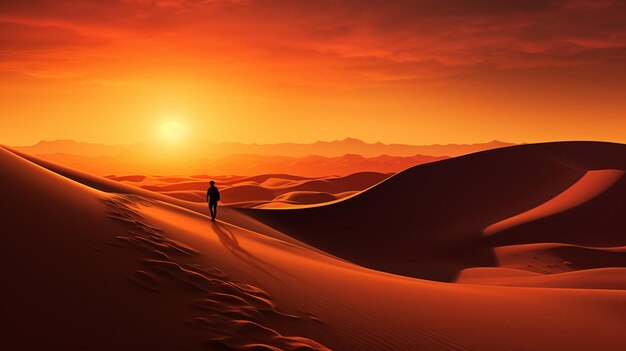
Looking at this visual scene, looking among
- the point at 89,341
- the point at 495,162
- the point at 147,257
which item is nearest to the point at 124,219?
the point at 147,257

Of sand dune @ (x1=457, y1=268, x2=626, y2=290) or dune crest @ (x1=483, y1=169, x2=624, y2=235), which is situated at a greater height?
dune crest @ (x1=483, y1=169, x2=624, y2=235)

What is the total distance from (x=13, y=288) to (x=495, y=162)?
36.9 meters

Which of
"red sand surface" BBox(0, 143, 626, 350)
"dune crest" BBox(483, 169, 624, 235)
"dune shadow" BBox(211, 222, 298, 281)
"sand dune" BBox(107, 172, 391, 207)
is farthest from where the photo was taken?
"sand dune" BBox(107, 172, 391, 207)

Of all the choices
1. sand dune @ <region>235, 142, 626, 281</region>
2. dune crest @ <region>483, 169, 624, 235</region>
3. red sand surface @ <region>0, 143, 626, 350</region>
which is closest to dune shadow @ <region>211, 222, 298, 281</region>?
red sand surface @ <region>0, 143, 626, 350</region>

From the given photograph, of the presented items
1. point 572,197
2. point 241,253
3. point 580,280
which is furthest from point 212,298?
point 572,197

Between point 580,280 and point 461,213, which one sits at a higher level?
point 461,213

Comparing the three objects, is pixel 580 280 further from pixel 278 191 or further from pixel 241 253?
pixel 278 191

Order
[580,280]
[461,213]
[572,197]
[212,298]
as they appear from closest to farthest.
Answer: [212,298], [580,280], [572,197], [461,213]

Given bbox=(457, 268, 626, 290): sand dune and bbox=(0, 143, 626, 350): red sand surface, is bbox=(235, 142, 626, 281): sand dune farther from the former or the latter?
bbox=(0, 143, 626, 350): red sand surface

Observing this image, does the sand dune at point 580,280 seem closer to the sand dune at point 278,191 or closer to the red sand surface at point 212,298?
the red sand surface at point 212,298

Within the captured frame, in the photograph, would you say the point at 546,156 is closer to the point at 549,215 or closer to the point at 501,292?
the point at 549,215

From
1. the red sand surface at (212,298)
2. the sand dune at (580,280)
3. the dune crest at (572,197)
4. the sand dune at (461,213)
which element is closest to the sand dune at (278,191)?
the sand dune at (461,213)

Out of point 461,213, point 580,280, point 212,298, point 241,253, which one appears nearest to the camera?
point 212,298

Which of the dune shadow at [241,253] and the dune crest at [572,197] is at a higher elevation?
the dune crest at [572,197]
